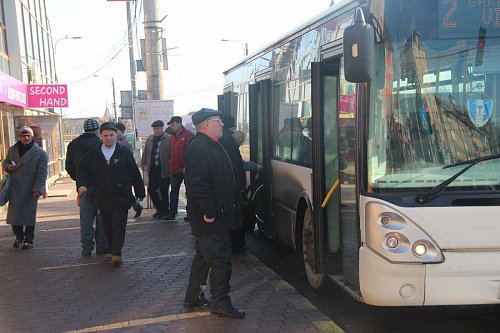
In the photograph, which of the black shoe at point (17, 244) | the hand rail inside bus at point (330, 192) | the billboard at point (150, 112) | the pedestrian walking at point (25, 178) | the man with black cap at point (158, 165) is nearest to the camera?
the hand rail inside bus at point (330, 192)

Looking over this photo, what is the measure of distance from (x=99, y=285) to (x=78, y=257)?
Result: 171 cm

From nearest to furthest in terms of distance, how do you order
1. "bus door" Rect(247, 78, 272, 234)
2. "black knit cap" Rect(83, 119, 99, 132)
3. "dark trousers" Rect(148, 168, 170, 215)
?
1. "bus door" Rect(247, 78, 272, 234)
2. "black knit cap" Rect(83, 119, 99, 132)
3. "dark trousers" Rect(148, 168, 170, 215)

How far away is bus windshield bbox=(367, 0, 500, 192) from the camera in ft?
13.9

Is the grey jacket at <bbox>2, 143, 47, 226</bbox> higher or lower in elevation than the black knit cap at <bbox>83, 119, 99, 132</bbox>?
lower

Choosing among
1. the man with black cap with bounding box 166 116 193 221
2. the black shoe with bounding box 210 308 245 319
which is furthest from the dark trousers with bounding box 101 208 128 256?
the man with black cap with bounding box 166 116 193 221

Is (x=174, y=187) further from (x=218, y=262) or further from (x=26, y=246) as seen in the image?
(x=218, y=262)

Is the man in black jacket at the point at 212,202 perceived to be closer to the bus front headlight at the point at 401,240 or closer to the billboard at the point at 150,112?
the bus front headlight at the point at 401,240

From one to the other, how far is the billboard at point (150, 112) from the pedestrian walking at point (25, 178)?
5416 mm

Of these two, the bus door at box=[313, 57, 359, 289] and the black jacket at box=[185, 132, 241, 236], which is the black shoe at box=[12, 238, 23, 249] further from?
the bus door at box=[313, 57, 359, 289]

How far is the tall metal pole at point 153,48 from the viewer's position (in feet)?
43.0

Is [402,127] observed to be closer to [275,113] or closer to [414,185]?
[414,185]

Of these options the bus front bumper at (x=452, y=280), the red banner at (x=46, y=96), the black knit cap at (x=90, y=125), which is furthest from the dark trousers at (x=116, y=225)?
the red banner at (x=46, y=96)

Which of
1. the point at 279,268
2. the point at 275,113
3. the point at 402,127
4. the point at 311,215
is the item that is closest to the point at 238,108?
the point at 275,113

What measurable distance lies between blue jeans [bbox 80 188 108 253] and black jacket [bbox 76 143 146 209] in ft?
2.12
